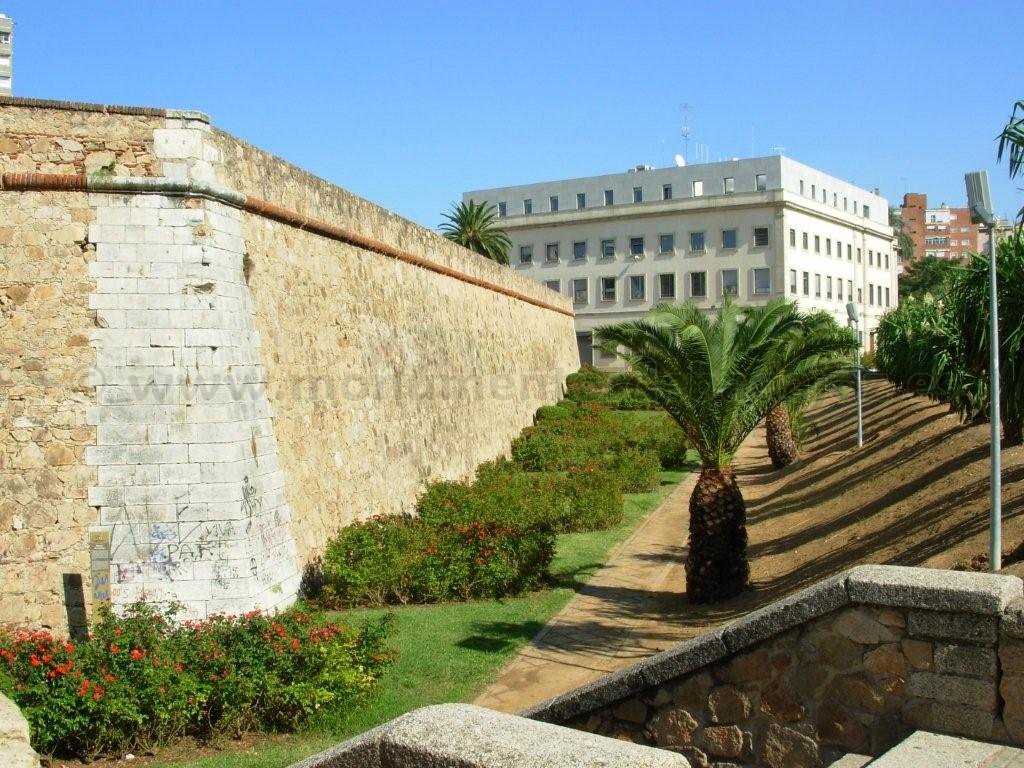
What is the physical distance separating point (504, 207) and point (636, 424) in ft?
110

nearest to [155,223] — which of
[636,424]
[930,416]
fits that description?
[930,416]

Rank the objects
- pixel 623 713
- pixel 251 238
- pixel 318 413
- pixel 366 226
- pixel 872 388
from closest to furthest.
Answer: pixel 623 713
pixel 251 238
pixel 318 413
pixel 366 226
pixel 872 388

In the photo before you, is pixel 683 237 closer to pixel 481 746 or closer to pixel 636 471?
pixel 636 471

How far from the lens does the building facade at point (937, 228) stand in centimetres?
11162

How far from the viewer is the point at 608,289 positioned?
2101 inches

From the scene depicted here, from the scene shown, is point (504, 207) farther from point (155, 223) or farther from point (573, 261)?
point (155, 223)

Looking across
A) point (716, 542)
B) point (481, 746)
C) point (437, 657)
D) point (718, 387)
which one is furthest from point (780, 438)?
point (481, 746)

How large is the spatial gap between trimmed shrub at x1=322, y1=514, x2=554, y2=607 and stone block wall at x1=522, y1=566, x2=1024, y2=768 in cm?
615

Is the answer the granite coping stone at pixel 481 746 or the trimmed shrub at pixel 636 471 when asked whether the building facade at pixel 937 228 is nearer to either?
the trimmed shrub at pixel 636 471

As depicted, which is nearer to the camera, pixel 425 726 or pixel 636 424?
pixel 425 726

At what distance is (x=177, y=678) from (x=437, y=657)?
284cm

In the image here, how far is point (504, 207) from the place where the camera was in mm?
58719

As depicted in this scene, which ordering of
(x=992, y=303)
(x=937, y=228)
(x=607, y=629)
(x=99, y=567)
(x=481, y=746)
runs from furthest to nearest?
1. (x=937, y=228)
2. (x=607, y=629)
3. (x=99, y=567)
4. (x=992, y=303)
5. (x=481, y=746)

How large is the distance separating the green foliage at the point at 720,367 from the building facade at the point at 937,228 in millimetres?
106751
